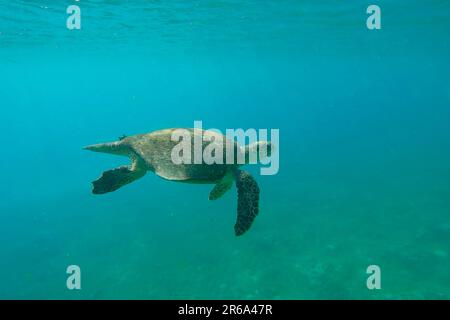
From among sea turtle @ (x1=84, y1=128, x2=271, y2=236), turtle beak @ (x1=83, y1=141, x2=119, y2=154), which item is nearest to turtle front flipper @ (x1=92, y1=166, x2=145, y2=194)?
sea turtle @ (x1=84, y1=128, x2=271, y2=236)

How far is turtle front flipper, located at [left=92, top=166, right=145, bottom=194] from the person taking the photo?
6150 millimetres

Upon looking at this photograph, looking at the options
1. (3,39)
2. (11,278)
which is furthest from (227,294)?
(3,39)

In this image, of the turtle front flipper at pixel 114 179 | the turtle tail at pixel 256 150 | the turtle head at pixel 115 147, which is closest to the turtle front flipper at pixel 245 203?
the turtle tail at pixel 256 150

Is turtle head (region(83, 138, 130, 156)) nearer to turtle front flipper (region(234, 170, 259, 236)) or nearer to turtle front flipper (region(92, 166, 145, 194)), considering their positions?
turtle front flipper (region(92, 166, 145, 194))

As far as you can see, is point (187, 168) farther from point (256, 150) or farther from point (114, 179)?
point (114, 179)

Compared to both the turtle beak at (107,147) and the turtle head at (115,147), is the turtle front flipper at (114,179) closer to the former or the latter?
the turtle head at (115,147)

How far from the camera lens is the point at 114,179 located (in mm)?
6285

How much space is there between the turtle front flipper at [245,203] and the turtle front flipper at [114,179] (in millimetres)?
2094

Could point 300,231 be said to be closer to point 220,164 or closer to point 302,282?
point 302,282

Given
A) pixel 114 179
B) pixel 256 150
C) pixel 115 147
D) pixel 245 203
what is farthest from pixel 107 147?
pixel 245 203

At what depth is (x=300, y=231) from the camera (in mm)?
15273

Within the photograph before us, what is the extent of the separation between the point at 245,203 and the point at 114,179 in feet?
8.49

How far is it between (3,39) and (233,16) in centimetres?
1766

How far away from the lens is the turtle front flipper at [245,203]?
16.4ft
